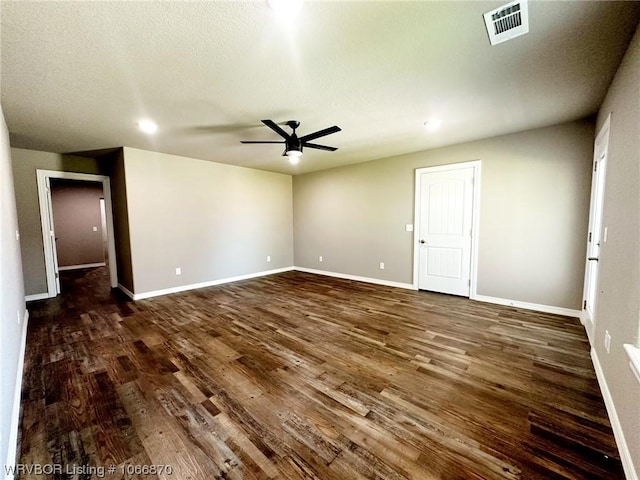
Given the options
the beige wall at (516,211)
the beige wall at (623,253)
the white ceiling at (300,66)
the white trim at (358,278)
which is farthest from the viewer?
the white trim at (358,278)

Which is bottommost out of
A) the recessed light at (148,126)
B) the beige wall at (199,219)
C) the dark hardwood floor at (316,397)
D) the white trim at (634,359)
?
the dark hardwood floor at (316,397)

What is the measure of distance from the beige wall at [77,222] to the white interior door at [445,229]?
8.45 m

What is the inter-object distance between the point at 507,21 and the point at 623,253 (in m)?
1.64

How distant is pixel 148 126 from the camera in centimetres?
319

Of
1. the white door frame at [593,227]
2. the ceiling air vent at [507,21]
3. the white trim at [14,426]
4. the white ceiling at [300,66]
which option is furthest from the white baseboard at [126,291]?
the white door frame at [593,227]

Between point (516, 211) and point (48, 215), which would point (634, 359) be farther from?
point (48, 215)

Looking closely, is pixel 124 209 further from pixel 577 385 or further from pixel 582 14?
pixel 577 385

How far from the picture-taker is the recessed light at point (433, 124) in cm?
313


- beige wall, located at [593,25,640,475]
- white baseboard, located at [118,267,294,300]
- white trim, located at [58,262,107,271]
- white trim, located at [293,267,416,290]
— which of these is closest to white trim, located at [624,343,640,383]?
beige wall, located at [593,25,640,475]

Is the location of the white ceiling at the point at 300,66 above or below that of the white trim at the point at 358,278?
above

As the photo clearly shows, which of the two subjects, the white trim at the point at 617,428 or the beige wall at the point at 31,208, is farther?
the beige wall at the point at 31,208

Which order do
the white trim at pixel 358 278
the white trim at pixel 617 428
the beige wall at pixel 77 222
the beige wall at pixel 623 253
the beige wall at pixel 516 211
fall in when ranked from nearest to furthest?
the white trim at pixel 617 428, the beige wall at pixel 623 253, the beige wall at pixel 516 211, the white trim at pixel 358 278, the beige wall at pixel 77 222

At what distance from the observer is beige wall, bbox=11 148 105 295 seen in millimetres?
4254

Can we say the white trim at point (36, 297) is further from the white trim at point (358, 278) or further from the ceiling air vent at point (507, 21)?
the ceiling air vent at point (507, 21)
